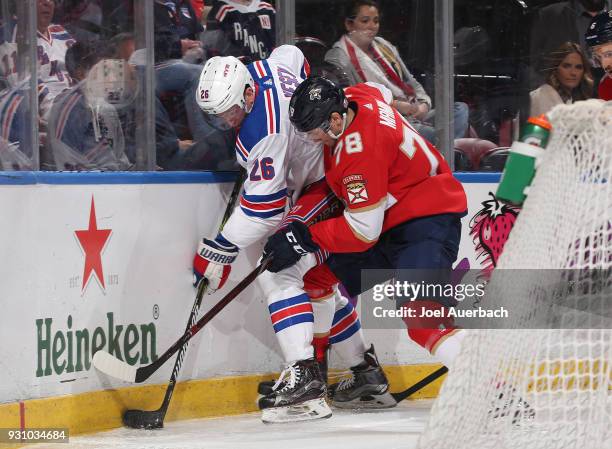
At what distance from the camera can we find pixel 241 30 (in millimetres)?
4293

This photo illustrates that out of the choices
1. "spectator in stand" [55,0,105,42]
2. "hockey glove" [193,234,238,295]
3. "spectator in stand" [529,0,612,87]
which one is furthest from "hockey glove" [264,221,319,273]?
"spectator in stand" [529,0,612,87]

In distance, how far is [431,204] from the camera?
12.4ft

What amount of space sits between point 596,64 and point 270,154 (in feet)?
5.94

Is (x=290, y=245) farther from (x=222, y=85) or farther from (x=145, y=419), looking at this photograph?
(x=145, y=419)

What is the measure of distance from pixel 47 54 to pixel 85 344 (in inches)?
36.9

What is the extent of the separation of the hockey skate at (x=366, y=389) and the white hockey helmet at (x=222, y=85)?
1.08 m

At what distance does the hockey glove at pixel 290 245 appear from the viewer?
148 inches

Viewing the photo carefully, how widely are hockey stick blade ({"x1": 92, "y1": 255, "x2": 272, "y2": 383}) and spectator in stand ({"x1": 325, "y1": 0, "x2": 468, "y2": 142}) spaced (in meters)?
1.05

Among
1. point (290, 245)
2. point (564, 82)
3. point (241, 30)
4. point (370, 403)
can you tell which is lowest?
point (370, 403)

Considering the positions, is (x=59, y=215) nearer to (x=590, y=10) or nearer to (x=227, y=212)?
(x=227, y=212)

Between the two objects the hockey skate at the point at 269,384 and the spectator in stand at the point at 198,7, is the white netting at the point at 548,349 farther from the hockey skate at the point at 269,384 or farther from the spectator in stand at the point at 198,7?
the spectator in stand at the point at 198,7

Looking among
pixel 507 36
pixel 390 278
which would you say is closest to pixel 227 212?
pixel 390 278

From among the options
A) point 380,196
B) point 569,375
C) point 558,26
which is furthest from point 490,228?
point 569,375

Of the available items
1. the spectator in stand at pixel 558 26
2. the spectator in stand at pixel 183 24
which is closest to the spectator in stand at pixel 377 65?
the spectator in stand at pixel 558 26
